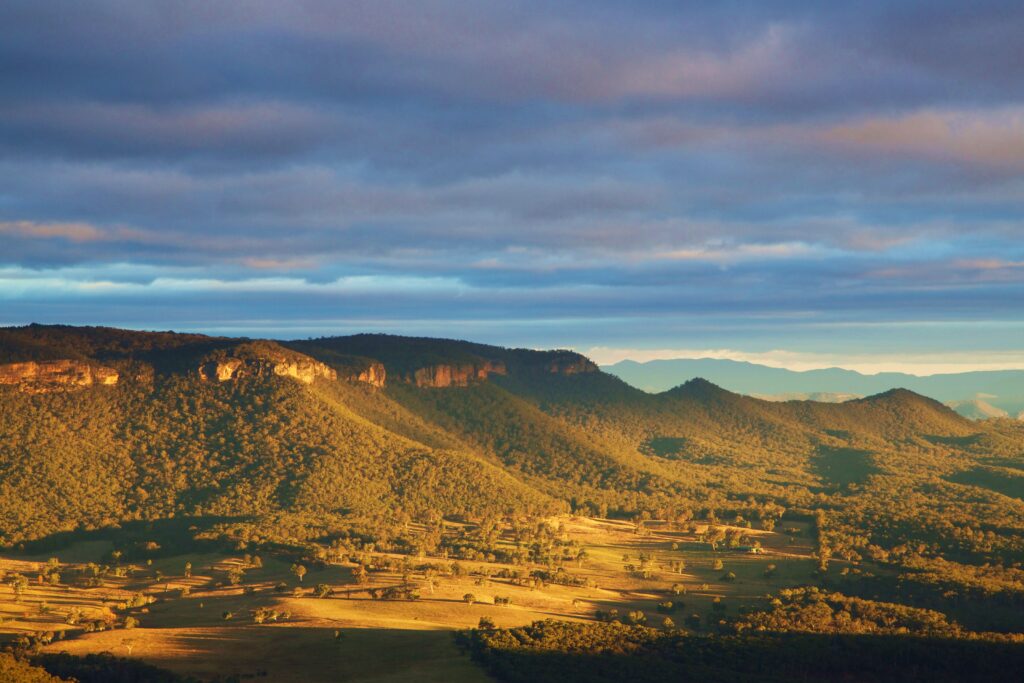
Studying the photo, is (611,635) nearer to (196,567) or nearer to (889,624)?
(889,624)

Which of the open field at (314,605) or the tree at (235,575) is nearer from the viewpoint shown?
the open field at (314,605)

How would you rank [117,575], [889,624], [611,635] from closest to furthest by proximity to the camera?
[611,635] < [889,624] < [117,575]

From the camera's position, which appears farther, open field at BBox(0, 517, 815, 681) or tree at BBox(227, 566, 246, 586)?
tree at BBox(227, 566, 246, 586)

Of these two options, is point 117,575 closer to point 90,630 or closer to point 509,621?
point 90,630

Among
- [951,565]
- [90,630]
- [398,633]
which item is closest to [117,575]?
[90,630]

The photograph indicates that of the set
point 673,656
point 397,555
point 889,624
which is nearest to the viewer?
point 673,656

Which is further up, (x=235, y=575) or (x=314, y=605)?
(x=235, y=575)

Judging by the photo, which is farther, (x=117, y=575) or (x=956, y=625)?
(x=117, y=575)

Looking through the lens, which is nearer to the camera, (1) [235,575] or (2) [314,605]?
(2) [314,605]
